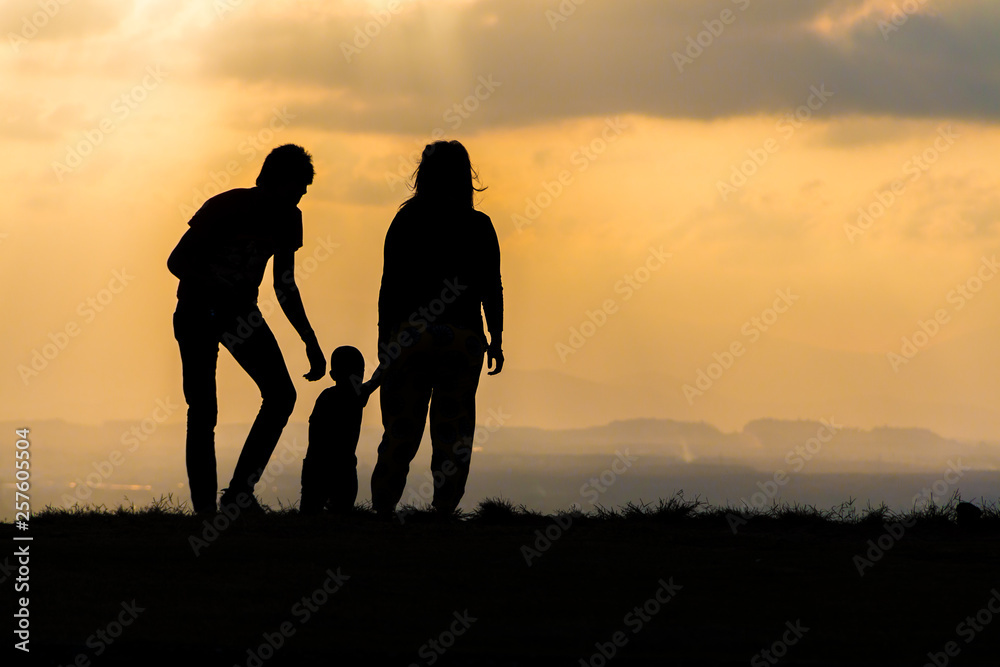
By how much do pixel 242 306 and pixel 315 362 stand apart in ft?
1.90

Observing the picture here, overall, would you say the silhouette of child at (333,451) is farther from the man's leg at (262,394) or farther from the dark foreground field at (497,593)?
the dark foreground field at (497,593)

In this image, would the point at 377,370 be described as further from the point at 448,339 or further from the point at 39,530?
the point at 39,530

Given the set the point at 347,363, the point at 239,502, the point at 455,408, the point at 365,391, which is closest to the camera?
the point at 455,408

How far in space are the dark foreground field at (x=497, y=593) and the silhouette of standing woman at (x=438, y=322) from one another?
43cm

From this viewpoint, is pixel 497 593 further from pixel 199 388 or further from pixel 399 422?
pixel 199 388

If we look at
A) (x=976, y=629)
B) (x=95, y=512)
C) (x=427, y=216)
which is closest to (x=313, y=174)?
(x=427, y=216)

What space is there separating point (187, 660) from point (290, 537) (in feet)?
8.87

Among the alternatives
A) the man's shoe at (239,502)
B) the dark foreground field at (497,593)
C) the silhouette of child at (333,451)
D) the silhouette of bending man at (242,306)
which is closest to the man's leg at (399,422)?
the dark foreground field at (497,593)

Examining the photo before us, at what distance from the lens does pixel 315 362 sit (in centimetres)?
802

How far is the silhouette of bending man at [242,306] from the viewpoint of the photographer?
7980 millimetres

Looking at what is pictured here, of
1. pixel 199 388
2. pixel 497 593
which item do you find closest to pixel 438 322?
pixel 199 388

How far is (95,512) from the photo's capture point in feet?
27.9

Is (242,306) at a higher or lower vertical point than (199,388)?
higher

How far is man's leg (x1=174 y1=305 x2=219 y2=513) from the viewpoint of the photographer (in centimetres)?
798
